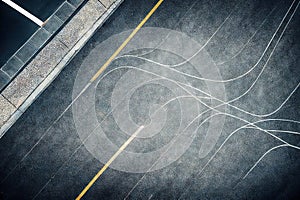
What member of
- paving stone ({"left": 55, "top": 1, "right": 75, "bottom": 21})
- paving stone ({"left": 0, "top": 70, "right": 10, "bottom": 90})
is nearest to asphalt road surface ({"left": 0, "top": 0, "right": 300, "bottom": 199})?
paving stone ({"left": 55, "top": 1, "right": 75, "bottom": 21})

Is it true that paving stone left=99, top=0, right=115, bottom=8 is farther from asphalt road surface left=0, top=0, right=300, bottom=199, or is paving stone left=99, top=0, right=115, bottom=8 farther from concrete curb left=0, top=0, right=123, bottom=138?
asphalt road surface left=0, top=0, right=300, bottom=199

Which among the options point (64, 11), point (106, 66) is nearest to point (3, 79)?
point (64, 11)

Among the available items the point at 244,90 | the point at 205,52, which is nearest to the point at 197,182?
the point at 244,90

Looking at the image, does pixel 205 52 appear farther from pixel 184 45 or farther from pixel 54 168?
pixel 54 168

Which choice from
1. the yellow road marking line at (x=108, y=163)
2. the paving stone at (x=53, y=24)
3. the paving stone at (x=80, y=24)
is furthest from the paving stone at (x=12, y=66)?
the yellow road marking line at (x=108, y=163)

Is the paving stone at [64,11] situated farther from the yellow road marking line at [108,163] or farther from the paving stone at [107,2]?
the yellow road marking line at [108,163]

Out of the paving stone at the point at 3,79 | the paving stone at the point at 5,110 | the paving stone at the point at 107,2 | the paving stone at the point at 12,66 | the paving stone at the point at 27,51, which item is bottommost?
the paving stone at the point at 5,110
